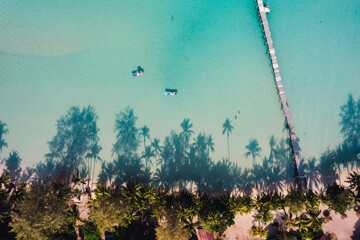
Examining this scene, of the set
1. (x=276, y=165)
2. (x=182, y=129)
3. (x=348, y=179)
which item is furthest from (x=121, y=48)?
(x=348, y=179)

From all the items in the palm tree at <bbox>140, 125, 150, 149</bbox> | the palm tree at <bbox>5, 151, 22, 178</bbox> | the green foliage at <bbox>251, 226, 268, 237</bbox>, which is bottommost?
the green foliage at <bbox>251, 226, 268, 237</bbox>

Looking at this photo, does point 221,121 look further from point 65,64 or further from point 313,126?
point 65,64

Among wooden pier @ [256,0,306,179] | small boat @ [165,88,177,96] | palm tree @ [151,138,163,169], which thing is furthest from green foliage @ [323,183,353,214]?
small boat @ [165,88,177,96]

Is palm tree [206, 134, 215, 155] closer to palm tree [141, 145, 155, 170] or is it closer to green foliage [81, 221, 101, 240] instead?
palm tree [141, 145, 155, 170]

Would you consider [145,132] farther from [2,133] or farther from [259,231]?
[2,133]

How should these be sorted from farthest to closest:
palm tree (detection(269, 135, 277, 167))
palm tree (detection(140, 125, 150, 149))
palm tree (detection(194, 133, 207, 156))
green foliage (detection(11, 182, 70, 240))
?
palm tree (detection(140, 125, 150, 149))
palm tree (detection(194, 133, 207, 156))
palm tree (detection(269, 135, 277, 167))
green foliage (detection(11, 182, 70, 240))

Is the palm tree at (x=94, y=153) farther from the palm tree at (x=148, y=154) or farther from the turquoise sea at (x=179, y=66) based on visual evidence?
the palm tree at (x=148, y=154)

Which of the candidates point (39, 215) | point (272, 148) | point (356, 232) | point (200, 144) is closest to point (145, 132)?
point (200, 144)

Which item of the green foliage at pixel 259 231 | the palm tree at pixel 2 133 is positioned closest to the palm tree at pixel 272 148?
the green foliage at pixel 259 231
